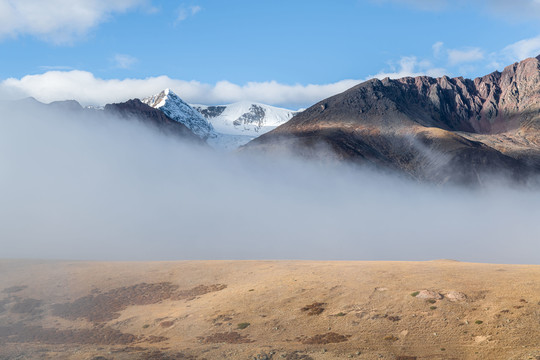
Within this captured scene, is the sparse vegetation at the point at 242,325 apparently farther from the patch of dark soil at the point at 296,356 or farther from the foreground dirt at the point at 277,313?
the patch of dark soil at the point at 296,356

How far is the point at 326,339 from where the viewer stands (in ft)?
131

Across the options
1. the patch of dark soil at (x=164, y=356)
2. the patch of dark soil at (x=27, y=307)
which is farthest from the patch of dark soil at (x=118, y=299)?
the patch of dark soil at (x=164, y=356)

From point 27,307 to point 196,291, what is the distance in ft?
70.4

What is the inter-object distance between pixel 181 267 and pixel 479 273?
44.5 meters

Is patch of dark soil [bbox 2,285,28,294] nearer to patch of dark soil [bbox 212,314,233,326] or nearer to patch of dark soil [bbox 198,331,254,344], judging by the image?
patch of dark soil [bbox 212,314,233,326]

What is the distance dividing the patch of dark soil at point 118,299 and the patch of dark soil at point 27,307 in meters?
2.16

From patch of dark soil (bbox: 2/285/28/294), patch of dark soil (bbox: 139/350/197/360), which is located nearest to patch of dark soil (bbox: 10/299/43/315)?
patch of dark soil (bbox: 2/285/28/294)

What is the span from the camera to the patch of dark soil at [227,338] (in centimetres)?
4109

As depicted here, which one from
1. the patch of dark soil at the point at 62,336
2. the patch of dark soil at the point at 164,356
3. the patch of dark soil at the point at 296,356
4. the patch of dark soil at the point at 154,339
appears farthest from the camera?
the patch of dark soil at the point at 62,336

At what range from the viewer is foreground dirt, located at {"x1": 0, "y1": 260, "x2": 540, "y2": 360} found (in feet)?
123

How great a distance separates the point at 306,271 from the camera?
6162cm

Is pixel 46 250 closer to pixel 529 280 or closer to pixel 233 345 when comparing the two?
pixel 233 345

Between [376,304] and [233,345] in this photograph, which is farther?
[376,304]

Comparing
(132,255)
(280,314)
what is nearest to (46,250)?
(132,255)
